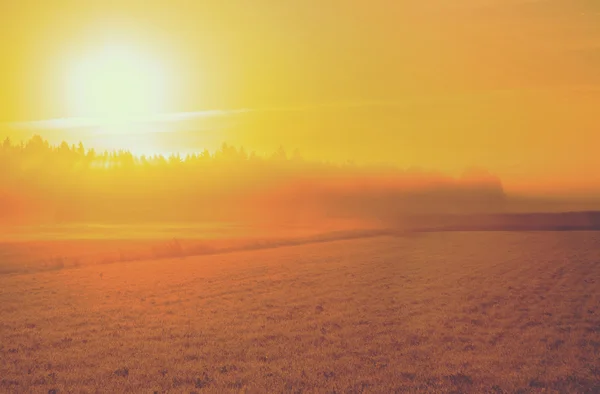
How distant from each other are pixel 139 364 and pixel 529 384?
39.7 ft

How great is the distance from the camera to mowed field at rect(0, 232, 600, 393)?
54.4ft

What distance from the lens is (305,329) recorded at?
22734 millimetres

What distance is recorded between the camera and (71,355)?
763 inches

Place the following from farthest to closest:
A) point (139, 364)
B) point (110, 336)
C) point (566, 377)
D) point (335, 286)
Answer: point (335, 286), point (110, 336), point (139, 364), point (566, 377)

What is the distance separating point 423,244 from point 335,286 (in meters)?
35.3

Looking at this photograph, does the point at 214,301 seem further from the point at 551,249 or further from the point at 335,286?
the point at 551,249

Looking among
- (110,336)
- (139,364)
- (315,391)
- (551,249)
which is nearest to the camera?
(315,391)

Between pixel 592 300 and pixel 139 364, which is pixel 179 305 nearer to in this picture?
pixel 139 364

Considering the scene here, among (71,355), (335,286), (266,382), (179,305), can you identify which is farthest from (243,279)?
(266,382)

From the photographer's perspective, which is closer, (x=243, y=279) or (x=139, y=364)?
(x=139, y=364)

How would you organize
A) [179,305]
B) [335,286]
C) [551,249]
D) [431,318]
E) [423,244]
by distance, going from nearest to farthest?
[431,318]
[179,305]
[335,286]
[551,249]
[423,244]

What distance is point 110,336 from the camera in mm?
22203

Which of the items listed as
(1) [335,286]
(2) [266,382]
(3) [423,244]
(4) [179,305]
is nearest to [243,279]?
(1) [335,286]

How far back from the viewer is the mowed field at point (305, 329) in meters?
16.6
